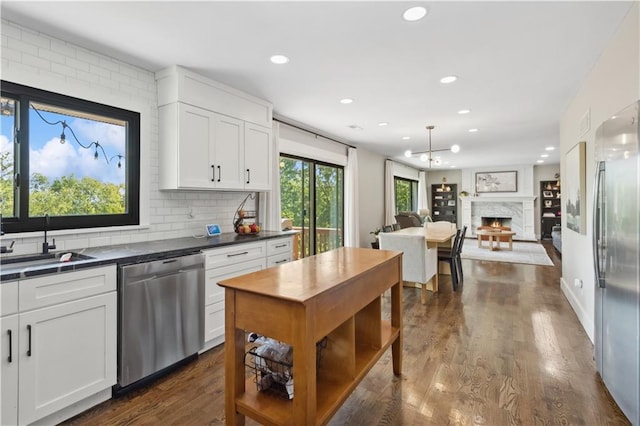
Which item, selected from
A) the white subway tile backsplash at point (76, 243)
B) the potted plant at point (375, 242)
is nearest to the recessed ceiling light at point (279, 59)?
the white subway tile backsplash at point (76, 243)

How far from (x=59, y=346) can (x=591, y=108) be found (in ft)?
14.9

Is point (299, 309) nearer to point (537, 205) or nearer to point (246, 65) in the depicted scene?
point (246, 65)

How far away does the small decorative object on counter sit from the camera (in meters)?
3.59

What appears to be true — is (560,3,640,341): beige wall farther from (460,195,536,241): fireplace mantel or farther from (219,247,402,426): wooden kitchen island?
(460,195,536,241): fireplace mantel

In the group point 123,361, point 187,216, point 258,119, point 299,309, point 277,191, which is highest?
point 258,119

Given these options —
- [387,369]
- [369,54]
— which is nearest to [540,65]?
[369,54]

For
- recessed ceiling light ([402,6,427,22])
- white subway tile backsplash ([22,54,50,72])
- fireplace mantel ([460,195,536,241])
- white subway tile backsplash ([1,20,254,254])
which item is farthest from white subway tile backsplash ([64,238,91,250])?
fireplace mantel ([460,195,536,241])

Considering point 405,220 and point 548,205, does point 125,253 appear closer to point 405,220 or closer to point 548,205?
point 405,220

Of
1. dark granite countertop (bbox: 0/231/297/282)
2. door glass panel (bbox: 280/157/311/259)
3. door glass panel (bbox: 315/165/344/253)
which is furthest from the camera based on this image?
door glass panel (bbox: 315/165/344/253)

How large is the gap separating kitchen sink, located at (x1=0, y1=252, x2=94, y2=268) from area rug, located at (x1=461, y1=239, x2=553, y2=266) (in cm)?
708

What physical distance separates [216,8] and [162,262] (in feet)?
5.79

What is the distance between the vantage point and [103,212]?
8.80 feet

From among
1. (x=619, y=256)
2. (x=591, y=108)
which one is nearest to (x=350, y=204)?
(x=591, y=108)

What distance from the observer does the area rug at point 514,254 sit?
22.3 feet
